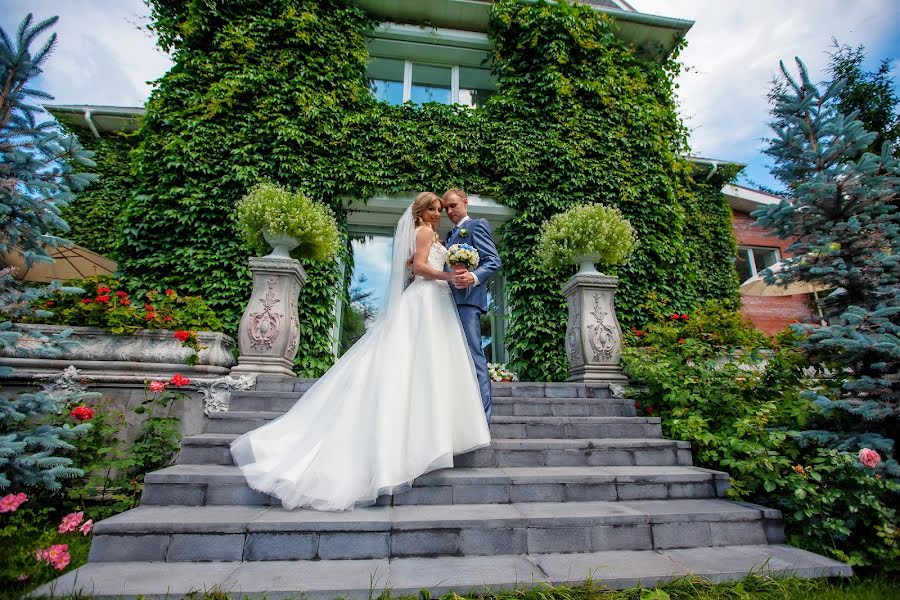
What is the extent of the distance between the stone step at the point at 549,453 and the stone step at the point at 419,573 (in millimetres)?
1025

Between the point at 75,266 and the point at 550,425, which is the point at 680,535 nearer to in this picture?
the point at 550,425

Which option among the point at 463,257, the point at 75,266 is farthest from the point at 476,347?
the point at 75,266

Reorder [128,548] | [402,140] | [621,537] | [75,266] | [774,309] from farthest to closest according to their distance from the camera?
[774,309]
[402,140]
[75,266]
[621,537]
[128,548]

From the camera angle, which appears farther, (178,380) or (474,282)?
(178,380)

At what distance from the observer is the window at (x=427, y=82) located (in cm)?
885

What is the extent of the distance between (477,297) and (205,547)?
2.50 meters

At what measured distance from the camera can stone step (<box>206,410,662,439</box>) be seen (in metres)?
3.61

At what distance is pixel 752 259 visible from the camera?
11430 mm

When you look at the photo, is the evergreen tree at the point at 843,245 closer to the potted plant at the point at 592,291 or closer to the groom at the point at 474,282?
the potted plant at the point at 592,291

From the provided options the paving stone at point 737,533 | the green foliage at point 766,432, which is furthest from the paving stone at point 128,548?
the green foliage at point 766,432

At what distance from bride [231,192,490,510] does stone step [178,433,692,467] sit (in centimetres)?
30

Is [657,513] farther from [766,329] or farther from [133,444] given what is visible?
[766,329]

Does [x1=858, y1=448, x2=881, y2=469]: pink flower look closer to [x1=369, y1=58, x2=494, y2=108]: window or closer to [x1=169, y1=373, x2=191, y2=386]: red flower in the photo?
[x1=169, y1=373, x2=191, y2=386]: red flower

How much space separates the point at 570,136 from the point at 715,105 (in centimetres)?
345
